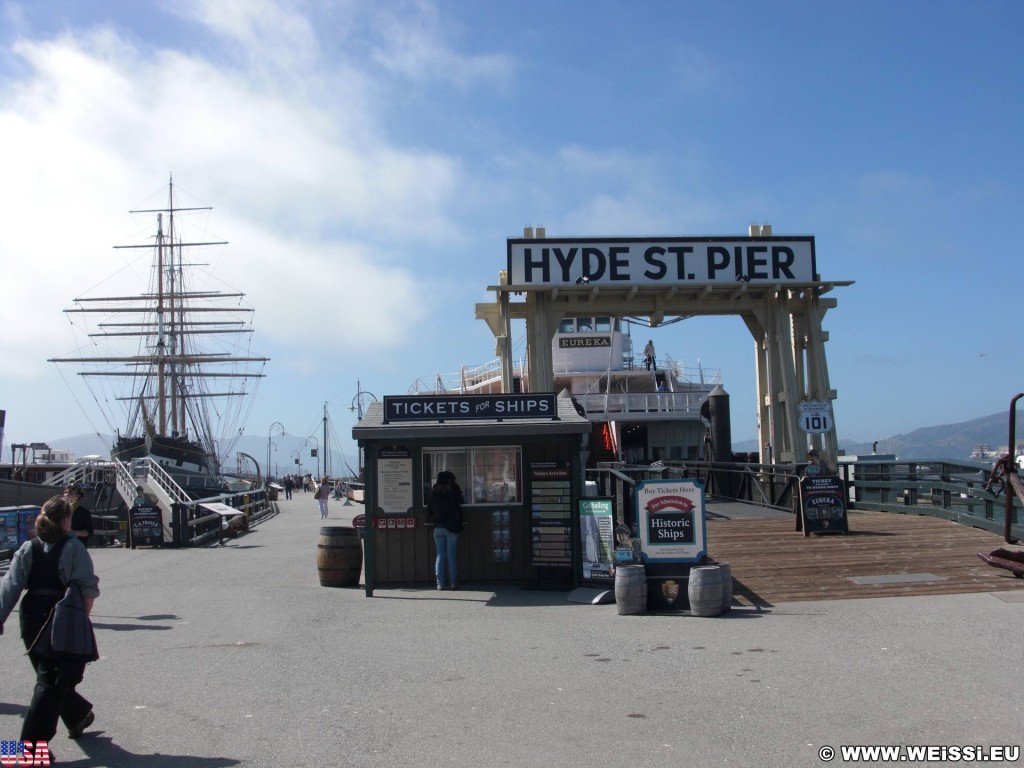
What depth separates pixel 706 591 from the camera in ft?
35.1

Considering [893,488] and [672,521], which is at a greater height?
[893,488]

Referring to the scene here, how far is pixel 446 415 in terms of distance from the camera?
43.2ft

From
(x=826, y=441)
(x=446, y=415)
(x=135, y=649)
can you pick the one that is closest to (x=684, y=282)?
(x=826, y=441)

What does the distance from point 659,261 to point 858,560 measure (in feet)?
36.0

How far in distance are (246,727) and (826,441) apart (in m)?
18.2

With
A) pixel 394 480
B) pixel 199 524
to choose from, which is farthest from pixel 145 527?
pixel 394 480

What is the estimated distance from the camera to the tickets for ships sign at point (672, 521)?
452 inches

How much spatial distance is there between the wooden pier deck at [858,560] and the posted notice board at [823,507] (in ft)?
0.55

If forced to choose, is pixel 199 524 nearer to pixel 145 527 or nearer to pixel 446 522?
pixel 145 527

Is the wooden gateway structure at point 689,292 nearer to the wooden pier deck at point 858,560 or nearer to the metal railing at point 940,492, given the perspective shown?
the metal railing at point 940,492

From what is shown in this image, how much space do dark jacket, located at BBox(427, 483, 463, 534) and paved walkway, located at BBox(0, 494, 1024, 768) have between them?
42.1 inches

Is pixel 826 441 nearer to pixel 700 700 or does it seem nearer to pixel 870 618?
pixel 870 618

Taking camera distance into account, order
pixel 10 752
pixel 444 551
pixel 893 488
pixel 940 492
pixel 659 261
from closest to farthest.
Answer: pixel 10 752 < pixel 444 551 < pixel 940 492 < pixel 893 488 < pixel 659 261

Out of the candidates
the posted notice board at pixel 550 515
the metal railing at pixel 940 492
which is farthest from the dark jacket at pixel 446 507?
the metal railing at pixel 940 492
